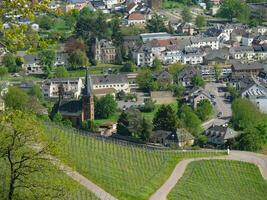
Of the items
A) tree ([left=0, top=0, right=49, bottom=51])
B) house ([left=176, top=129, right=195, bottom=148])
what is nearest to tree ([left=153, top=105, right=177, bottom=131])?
house ([left=176, top=129, right=195, bottom=148])

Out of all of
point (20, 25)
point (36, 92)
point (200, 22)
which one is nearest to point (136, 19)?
point (200, 22)

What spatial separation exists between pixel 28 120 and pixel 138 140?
14171 mm

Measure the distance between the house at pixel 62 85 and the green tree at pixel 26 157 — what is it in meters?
21.0

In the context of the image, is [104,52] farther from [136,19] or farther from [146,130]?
[146,130]

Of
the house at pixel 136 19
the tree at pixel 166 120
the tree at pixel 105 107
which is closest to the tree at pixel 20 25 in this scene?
the tree at pixel 166 120

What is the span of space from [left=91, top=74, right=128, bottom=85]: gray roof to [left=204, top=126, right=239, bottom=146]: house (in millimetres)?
8496

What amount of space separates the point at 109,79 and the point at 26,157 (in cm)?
2241

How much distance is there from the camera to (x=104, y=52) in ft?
112

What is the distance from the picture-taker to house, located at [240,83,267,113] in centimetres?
2578

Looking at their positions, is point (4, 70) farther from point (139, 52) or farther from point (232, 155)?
point (232, 155)

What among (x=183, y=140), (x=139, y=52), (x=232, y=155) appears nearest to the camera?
(x=232, y=155)

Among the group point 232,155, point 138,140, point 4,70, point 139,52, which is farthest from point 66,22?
point 232,155

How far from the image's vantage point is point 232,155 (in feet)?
49.9

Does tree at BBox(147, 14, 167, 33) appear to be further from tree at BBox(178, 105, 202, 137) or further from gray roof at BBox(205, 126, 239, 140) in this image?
→ gray roof at BBox(205, 126, 239, 140)
